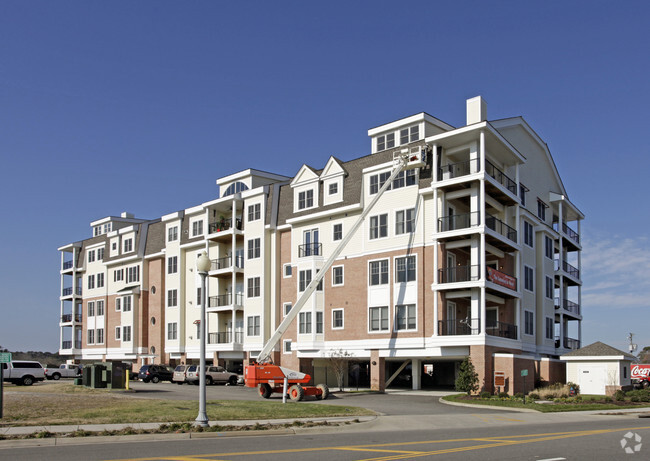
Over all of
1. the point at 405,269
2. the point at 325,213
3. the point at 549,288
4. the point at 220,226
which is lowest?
the point at 549,288

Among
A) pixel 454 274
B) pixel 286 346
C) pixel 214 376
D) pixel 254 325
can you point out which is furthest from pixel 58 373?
pixel 454 274

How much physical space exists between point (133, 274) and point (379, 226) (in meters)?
33.9

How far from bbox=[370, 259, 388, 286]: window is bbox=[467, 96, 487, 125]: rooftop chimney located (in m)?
10.8

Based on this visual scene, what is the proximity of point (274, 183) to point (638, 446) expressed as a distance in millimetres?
42630

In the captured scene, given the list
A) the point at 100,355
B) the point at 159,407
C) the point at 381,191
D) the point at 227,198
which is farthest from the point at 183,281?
the point at 159,407

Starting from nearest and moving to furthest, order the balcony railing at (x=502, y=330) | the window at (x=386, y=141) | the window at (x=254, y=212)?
the balcony railing at (x=502, y=330), the window at (x=386, y=141), the window at (x=254, y=212)

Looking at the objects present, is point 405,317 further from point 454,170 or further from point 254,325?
point 254,325

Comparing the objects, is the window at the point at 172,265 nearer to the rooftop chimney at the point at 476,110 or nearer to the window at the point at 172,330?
the window at the point at 172,330

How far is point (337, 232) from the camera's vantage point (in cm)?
4822

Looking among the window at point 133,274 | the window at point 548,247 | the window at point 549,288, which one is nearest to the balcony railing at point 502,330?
the window at point 549,288

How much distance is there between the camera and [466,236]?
41000mm

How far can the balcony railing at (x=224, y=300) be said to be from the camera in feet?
185

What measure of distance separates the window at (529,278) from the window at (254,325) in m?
21.1

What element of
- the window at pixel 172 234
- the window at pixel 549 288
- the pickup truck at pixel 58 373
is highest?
the window at pixel 172 234
